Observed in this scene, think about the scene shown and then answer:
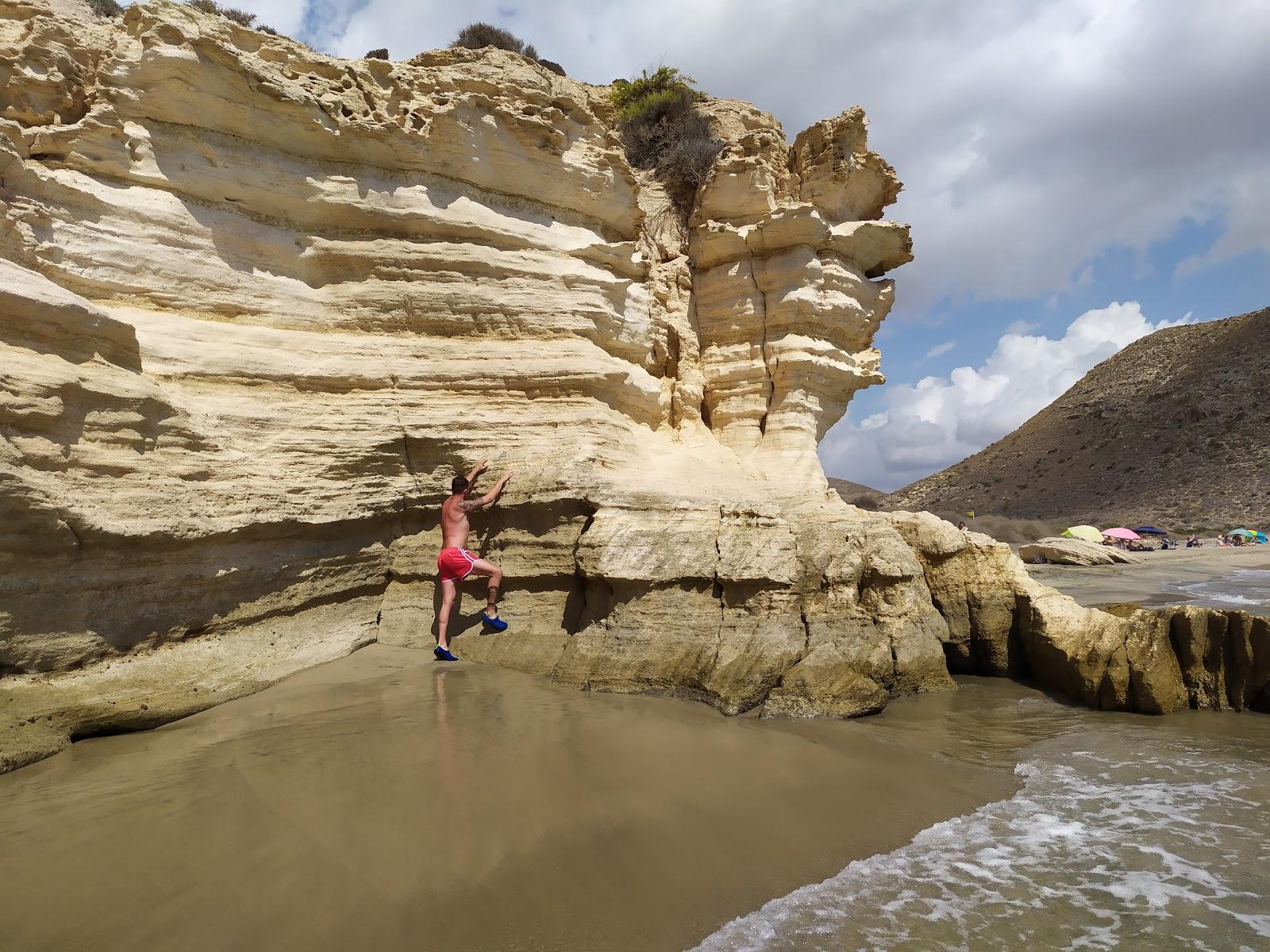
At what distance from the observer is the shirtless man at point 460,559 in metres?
5.90

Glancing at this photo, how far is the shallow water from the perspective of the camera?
11899mm

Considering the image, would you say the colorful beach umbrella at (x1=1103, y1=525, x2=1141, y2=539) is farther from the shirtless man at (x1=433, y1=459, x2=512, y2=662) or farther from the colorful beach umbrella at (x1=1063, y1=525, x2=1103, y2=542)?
the shirtless man at (x1=433, y1=459, x2=512, y2=662)

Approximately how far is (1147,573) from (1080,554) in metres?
2.34

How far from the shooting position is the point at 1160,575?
17.9 meters

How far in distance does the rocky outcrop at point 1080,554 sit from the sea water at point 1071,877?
18651mm

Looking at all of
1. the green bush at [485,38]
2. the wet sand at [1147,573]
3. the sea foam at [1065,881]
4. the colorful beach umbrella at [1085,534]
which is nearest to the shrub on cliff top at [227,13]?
the green bush at [485,38]

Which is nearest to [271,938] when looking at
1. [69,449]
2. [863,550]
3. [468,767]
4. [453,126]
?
[468,767]

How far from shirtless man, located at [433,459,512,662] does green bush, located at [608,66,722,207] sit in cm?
551

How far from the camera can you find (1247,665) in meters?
5.60

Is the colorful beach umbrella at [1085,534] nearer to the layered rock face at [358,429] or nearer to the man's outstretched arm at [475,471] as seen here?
the layered rock face at [358,429]

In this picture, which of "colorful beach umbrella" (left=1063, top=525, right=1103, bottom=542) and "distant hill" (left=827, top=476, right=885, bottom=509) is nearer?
"colorful beach umbrella" (left=1063, top=525, right=1103, bottom=542)

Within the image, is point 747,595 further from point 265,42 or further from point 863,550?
point 265,42

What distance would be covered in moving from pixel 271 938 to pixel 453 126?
6822mm

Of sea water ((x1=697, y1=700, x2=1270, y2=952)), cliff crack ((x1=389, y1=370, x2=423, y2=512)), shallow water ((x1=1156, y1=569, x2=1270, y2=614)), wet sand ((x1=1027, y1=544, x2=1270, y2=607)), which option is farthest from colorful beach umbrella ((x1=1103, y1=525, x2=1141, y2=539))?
cliff crack ((x1=389, y1=370, x2=423, y2=512))
